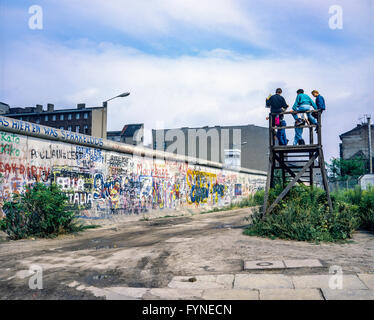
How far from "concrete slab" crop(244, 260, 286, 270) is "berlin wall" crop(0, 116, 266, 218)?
6.83 metres

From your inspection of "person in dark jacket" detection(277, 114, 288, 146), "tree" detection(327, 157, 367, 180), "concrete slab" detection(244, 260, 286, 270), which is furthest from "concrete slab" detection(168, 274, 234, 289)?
"tree" detection(327, 157, 367, 180)

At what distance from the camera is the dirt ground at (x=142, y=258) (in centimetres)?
512

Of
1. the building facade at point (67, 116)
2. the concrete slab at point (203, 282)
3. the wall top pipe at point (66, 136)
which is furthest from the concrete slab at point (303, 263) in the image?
the building facade at point (67, 116)

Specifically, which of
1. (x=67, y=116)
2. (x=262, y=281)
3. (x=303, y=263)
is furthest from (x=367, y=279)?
(x=67, y=116)

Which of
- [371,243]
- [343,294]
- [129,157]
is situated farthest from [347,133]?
[343,294]

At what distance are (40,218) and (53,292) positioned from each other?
489 cm

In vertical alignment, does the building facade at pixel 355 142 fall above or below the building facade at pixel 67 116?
below

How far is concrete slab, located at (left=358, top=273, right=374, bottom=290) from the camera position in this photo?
443cm

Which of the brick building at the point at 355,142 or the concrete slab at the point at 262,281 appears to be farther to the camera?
the brick building at the point at 355,142

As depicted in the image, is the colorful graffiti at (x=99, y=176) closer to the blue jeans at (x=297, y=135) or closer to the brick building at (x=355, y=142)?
the blue jeans at (x=297, y=135)

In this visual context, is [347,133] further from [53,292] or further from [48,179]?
[53,292]

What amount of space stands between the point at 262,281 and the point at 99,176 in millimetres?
9217

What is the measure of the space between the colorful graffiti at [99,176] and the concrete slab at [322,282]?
25.8 ft

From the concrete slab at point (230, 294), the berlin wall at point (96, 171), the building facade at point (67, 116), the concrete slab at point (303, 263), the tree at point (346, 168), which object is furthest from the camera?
the building facade at point (67, 116)
